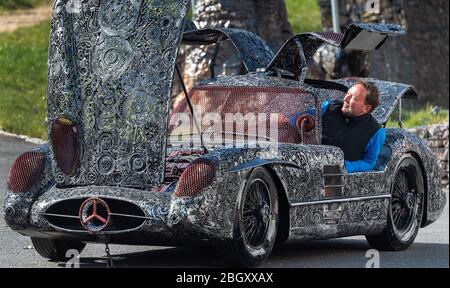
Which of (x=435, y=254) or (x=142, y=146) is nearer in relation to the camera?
(x=142, y=146)

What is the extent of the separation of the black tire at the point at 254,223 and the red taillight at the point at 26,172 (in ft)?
4.49

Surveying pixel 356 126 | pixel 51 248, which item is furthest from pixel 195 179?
pixel 356 126

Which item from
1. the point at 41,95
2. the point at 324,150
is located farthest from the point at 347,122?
the point at 41,95

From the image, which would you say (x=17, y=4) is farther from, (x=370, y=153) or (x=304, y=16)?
(x=370, y=153)

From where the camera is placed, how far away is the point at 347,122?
34.8 ft

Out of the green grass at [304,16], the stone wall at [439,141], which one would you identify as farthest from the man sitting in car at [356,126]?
the green grass at [304,16]

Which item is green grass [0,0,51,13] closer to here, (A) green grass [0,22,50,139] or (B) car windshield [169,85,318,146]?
(A) green grass [0,22,50,139]

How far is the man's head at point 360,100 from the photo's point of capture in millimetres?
10586

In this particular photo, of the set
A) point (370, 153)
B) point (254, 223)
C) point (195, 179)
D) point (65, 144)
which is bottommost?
point (254, 223)

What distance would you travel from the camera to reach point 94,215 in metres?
8.77

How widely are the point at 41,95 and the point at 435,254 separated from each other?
400 inches

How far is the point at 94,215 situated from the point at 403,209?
3.33m

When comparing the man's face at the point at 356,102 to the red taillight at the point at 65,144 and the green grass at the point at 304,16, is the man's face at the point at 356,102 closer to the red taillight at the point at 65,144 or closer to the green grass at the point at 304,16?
the red taillight at the point at 65,144
